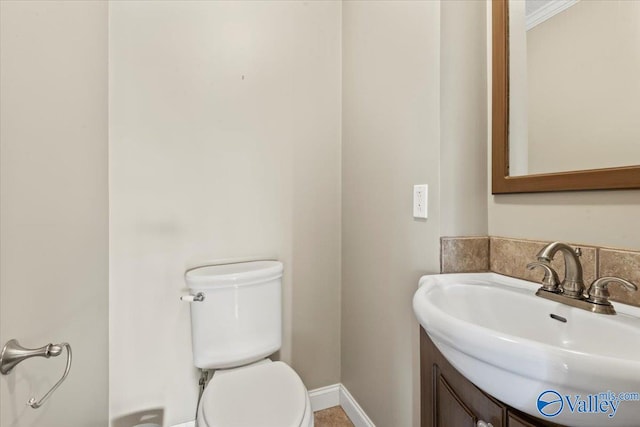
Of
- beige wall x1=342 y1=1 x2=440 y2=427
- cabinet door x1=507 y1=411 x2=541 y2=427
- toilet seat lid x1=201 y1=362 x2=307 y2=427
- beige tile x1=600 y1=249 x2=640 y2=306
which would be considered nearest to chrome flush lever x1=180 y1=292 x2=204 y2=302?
toilet seat lid x1=201 y1=362 x2=307 y2=427

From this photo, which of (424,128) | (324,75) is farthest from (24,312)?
(324,75)

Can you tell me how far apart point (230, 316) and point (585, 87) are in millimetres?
1355

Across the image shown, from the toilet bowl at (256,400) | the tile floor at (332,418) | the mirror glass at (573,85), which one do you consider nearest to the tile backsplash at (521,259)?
the mirror glass at (573,85)

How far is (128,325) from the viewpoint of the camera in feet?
3.87

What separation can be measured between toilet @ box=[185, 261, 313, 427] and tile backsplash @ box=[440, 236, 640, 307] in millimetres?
667

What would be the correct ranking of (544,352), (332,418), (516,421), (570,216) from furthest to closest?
(332,418) → (570,216) → (516,421) → (544,352)

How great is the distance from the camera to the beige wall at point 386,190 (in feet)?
3.20

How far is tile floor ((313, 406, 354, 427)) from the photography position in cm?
139

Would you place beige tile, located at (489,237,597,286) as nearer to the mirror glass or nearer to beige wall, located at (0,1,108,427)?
the mirror glass

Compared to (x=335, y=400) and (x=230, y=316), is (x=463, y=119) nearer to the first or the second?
(x=230, y=316)

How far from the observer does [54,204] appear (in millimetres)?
Result: 778

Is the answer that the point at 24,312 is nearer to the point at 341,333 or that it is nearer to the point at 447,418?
the point at 447,418

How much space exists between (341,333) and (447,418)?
828 mm

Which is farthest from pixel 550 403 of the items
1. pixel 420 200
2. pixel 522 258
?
pixel 420 200
